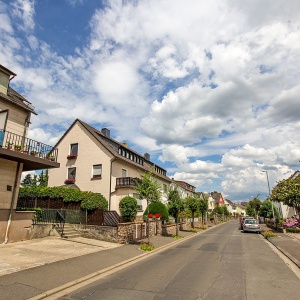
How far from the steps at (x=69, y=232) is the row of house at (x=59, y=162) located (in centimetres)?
284

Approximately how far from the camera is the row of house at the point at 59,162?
13703 mm

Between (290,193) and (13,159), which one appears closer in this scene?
(13,159)

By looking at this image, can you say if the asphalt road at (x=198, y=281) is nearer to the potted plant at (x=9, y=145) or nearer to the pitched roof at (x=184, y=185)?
the potted plant at (x=9, y=145)

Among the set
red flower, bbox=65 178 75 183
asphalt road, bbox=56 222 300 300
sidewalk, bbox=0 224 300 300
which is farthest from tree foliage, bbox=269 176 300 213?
red flower, bbox=65 178 75 183

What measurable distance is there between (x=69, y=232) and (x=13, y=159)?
6.57 meters

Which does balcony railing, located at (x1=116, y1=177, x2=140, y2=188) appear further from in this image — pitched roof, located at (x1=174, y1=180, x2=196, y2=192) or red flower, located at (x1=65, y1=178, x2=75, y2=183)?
pitched roof, located at (x1=174, y1=180, x2=196, y2=192)

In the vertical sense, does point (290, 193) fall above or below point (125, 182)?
below

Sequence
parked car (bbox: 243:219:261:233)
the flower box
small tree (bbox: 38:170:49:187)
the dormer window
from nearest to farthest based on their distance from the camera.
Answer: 1. the flower box
2. parked car (bbox: 243:219:261:233)
3. the dormer window
4. small tree (bbox: 38:170:49:187)

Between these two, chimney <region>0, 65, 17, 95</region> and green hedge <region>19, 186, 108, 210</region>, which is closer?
chimney <region>0, 65, 17, 95</region>

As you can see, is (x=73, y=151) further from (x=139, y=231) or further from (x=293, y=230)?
(x=293, y=230)

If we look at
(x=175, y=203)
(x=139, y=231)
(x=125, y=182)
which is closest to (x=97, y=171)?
(x=125, y=182)

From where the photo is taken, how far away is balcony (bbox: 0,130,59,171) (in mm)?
12668

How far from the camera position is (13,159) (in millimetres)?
14000

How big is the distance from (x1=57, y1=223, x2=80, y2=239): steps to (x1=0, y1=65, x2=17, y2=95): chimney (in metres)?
9.79
